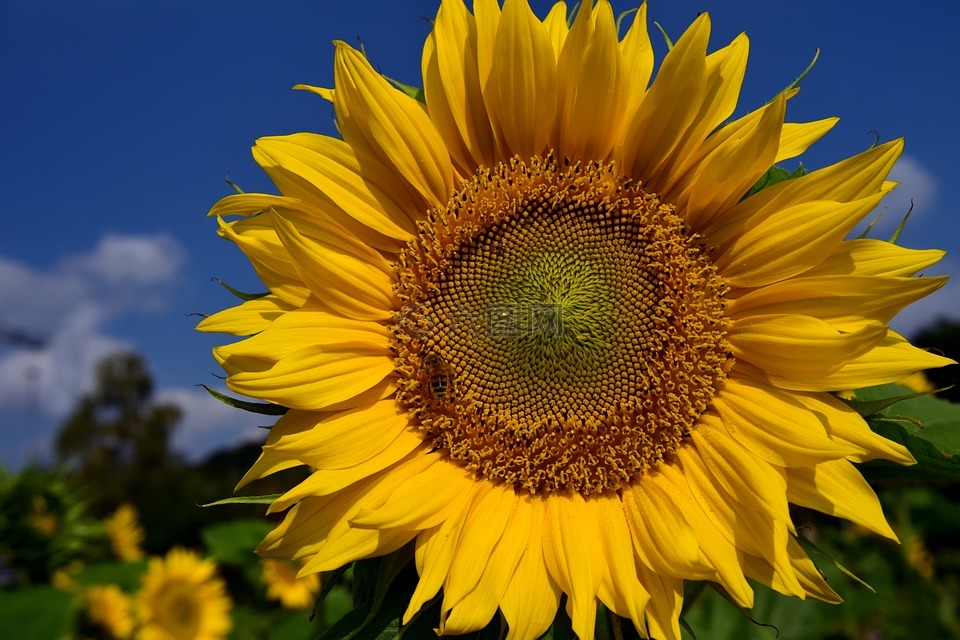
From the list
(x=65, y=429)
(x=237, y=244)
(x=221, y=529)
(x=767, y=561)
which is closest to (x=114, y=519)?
(x=221, y=529)

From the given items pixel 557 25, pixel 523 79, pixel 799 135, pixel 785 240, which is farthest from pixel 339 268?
pixel 799 135

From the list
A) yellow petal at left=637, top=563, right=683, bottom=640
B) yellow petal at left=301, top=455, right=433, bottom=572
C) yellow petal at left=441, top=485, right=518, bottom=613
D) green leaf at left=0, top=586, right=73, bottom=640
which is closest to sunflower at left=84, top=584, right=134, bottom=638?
green leaf at left=0, top=586, right=73, bottom=640

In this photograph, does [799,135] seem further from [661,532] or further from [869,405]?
[661,532]

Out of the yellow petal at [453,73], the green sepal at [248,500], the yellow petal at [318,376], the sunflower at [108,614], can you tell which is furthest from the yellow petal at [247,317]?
the sunflower at [108,614]

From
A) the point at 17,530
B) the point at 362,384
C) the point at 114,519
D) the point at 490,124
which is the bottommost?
the point at 362,384

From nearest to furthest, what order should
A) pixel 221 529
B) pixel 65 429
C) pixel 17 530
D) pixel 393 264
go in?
pixel 393 264 → pixel 221 529 → pixel 17 530 → pixel 65 429

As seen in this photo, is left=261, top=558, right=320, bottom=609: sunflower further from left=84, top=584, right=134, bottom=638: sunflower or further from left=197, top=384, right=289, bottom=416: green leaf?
left=197, top=384, right=289, bottom=416: green leaf

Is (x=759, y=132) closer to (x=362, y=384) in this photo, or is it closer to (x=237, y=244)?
(x=362, y=384)
